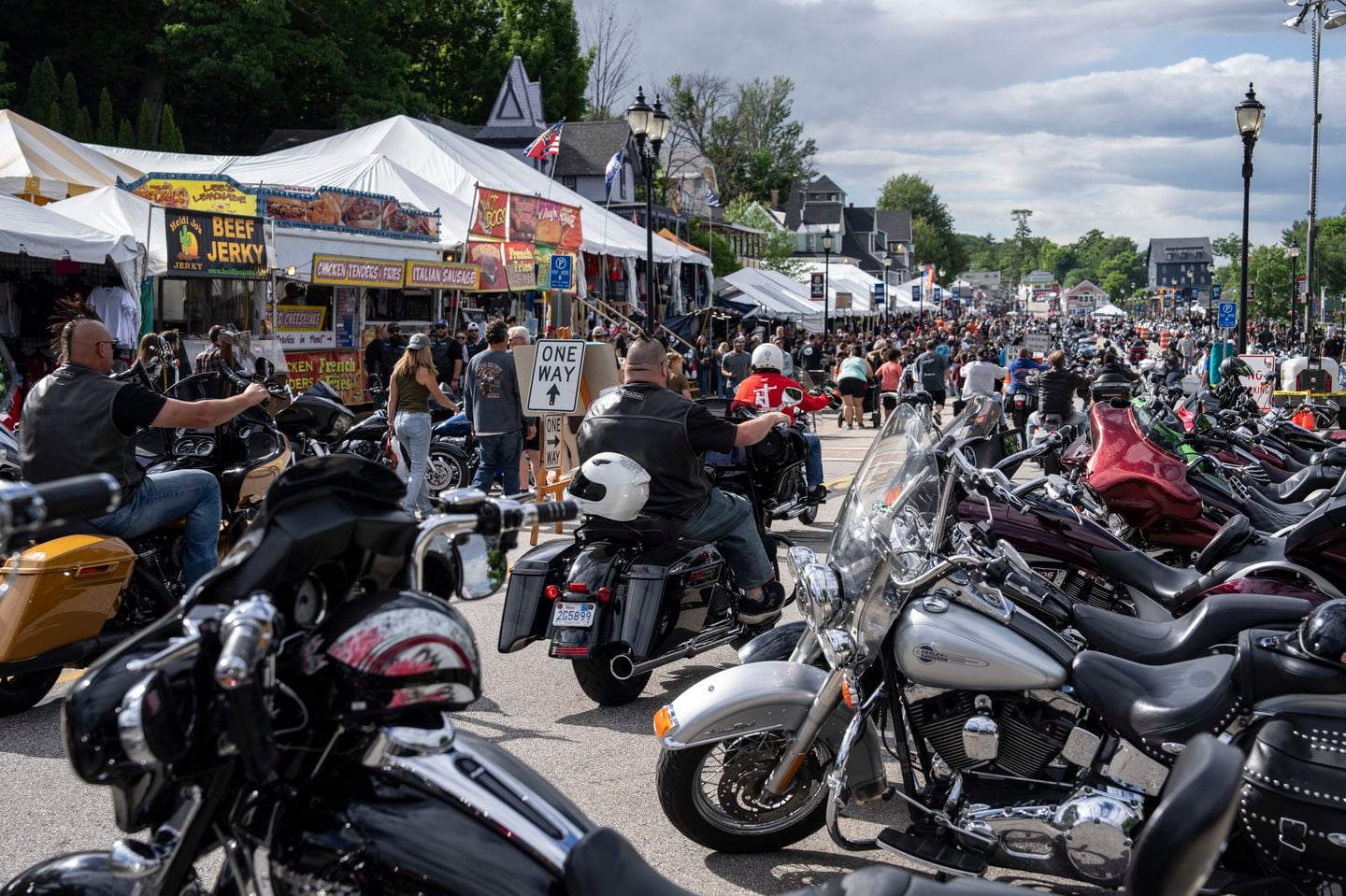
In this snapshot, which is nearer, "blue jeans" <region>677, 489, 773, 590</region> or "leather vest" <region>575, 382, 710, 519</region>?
"leather vest" <region>575, 382, 710, 519</region>

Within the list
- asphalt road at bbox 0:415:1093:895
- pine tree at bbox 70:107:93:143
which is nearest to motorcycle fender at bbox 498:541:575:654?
asphalt road at bbox 0:415:1093:895

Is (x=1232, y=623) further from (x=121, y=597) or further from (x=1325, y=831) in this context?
(x=121, y=597)

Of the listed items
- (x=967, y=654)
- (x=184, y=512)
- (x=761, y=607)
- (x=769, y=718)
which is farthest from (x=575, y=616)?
(x=967, y=654)

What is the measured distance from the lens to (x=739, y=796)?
4.21 meters

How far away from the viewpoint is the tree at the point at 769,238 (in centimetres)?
5828

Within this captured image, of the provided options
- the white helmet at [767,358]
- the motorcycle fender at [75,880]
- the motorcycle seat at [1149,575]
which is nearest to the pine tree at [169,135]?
the white helmet at [767,358]

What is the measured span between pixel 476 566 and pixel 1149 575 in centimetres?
361

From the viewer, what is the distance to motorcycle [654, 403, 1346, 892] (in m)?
3.41

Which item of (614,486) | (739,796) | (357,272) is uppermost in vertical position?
(357,272)

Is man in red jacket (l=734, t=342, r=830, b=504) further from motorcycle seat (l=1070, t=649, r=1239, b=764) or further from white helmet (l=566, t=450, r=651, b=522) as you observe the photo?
motorcycle seat (l=1070, t=649, r=1239, b=764)

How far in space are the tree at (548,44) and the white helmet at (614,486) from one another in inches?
2148

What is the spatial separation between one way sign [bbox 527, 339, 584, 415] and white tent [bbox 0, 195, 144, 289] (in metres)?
7.02

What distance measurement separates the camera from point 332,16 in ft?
153

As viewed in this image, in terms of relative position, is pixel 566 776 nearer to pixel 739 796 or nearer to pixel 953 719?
pixel 739 796
